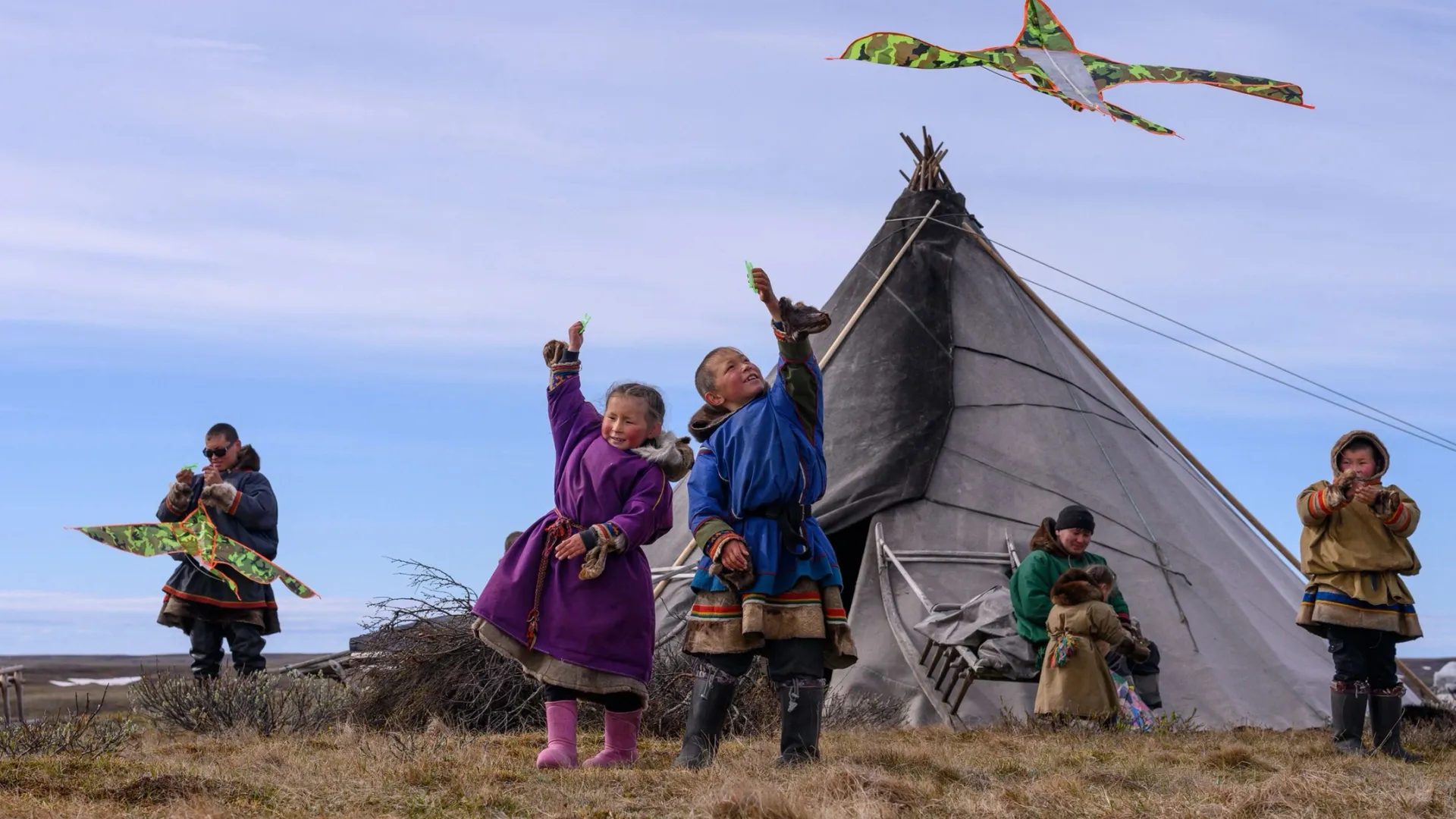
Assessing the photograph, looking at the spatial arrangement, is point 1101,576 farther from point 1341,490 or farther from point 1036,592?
point 1341,490

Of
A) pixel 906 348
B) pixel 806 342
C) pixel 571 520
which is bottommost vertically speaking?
pixel 571 520

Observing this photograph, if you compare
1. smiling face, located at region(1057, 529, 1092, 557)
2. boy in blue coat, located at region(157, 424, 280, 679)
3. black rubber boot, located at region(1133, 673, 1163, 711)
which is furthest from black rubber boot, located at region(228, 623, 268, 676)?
black rubber boot, located at region(1133, 673, 1163, 711)

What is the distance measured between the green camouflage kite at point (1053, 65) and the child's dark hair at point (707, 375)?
398 centimetres

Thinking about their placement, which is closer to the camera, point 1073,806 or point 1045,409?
point 1073,806

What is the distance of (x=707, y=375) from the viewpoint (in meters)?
5.06

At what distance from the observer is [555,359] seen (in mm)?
5332

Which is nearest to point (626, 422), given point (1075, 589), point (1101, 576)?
point (1075, 589)

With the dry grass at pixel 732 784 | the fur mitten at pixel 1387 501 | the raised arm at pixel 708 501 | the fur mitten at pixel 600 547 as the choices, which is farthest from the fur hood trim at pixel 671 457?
the fur mitten at pixel 1387 501

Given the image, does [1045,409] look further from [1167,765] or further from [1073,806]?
[1073,806]

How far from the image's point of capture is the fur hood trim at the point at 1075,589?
6898mm

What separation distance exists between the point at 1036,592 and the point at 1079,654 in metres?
0.41

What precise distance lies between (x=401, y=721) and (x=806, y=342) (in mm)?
3353

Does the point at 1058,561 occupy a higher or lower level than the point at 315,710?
higher

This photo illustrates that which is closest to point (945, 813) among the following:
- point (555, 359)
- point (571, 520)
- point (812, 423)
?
point (812, 423)
